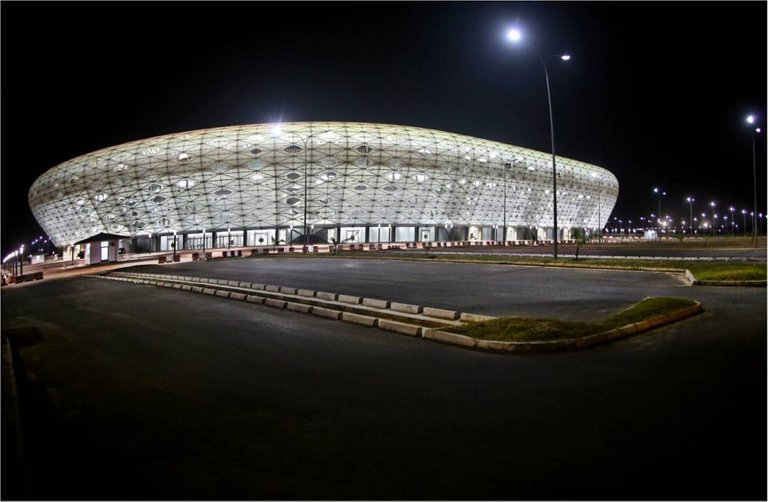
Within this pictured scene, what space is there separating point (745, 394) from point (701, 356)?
1827mm

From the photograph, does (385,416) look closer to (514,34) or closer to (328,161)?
(514,34)

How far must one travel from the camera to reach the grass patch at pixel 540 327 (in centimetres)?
784

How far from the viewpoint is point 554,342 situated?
7.56 m

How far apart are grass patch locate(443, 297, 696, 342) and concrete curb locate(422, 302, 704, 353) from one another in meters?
0.11

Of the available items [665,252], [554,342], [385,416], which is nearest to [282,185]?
[665,252]

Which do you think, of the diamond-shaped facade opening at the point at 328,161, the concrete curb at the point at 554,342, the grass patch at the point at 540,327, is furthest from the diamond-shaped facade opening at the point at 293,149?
the grass patch at the point at 540,327

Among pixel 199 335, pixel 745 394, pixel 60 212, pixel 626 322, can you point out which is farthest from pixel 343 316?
pixel 60 212

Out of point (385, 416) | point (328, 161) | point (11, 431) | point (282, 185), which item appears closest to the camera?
point (11, 431)

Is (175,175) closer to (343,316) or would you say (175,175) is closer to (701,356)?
(343,316)

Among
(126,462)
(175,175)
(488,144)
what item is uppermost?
(488,144)

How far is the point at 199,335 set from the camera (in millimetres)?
9781

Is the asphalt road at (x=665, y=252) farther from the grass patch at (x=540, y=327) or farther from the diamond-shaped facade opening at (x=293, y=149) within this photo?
the diamond-shaped facade opening at (x=293, y=149)

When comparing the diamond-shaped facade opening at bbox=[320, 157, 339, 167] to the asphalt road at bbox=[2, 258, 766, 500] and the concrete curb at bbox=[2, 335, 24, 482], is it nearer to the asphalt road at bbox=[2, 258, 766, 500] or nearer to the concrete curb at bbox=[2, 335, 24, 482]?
the asphalt road at bbox=[2, 258, 766, 500]

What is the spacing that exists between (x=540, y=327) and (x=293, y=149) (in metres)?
59.1
